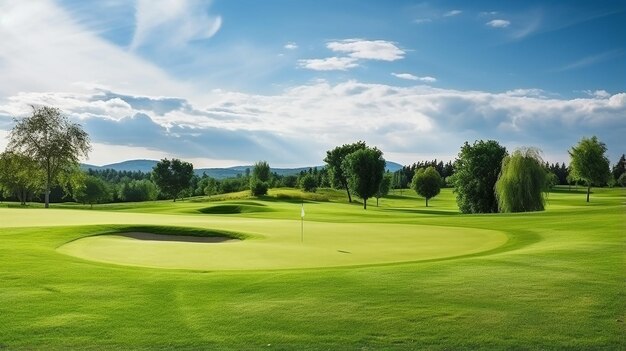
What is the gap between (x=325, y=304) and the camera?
1126cm

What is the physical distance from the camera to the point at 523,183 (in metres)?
A: 56.2

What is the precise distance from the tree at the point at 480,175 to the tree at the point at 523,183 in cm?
1026

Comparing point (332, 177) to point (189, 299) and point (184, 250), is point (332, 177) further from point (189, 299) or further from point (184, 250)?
point (189, 299)

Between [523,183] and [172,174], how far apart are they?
7407cm

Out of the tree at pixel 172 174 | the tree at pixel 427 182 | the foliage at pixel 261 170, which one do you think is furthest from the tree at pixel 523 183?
the foliage at pixel 261 170

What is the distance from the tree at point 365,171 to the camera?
269 ft

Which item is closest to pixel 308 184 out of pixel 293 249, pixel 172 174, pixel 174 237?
pixel 172 174

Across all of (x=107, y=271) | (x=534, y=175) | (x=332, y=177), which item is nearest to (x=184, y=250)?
(x=107, y=271)

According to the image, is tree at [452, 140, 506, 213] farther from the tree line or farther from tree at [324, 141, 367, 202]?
tree at [324, 141, 367, 202]

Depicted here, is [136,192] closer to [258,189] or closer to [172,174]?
[172,174]

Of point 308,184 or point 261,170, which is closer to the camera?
point 308,184

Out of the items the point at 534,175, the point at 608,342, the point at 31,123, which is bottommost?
the point at 608,342

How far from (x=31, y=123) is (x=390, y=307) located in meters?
64.2

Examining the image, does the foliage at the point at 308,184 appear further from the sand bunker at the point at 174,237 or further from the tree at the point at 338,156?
the sand bunker at the point at 174,237
